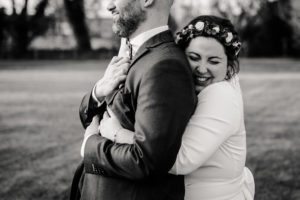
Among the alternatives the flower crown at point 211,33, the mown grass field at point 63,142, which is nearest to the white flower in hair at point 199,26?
the flower crown at point 211,33

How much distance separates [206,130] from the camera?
2150mm

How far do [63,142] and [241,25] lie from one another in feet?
124

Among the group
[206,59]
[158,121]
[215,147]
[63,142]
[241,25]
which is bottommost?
[241,25]

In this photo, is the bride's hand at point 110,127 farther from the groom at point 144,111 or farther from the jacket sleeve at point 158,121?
the jacket sleeve at point 158,121

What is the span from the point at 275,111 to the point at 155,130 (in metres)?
9.96

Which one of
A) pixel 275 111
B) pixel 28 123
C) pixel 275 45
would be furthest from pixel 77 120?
pixel 275 45

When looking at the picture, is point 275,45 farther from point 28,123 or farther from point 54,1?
point 28,123

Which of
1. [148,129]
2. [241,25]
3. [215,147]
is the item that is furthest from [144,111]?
[241,25]

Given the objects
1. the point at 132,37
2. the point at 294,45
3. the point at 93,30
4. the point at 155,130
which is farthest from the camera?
the point at 93,30

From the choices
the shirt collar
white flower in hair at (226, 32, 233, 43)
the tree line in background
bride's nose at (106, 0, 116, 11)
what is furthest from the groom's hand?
the tree line in background

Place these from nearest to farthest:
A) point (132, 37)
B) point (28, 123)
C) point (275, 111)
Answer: point (132, 37) → point (28, 123) → point (275, 111)

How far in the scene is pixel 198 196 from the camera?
94.8 inches

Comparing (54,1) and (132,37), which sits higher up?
(132,37)

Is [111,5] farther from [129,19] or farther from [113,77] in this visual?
[113,77]
